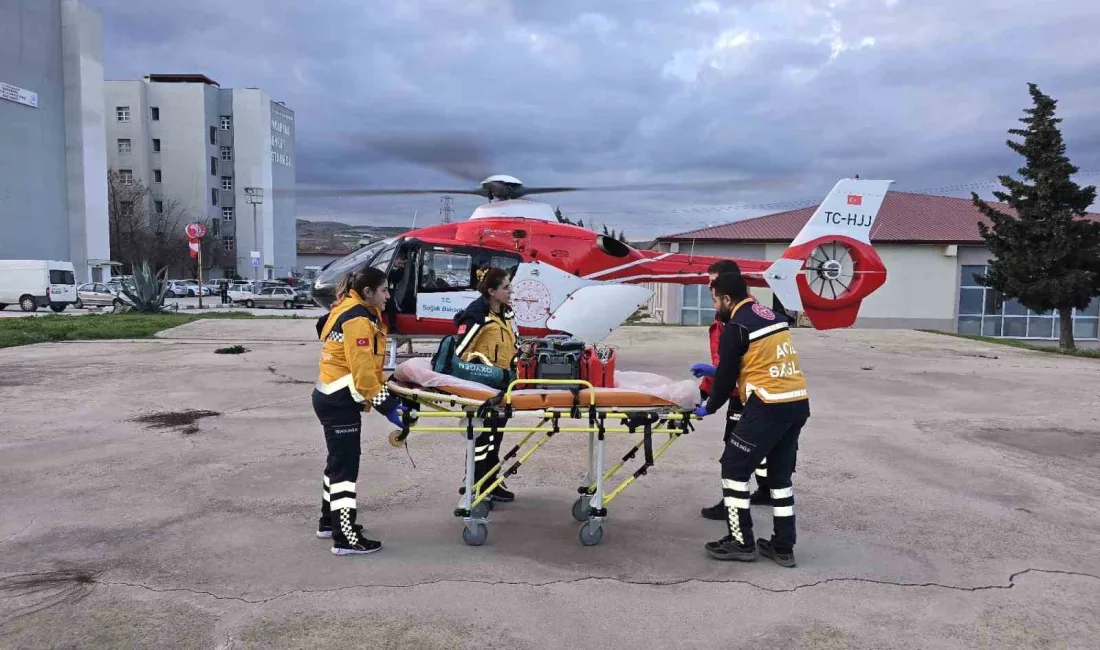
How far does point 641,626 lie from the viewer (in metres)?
3.38

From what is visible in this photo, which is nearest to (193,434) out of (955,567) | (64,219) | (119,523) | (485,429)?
(119,523)

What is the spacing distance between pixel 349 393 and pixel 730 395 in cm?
238

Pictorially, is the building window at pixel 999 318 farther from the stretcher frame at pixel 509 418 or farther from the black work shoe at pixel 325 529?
the black work shoe at pixel 325 529

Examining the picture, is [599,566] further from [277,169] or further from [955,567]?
[277,169]

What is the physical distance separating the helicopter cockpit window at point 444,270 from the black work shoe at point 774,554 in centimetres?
739

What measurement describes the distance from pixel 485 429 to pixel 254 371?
9004mm

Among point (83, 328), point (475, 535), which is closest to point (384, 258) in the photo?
point (475, 535)

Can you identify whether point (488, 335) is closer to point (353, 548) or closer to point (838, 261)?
point (353, 548)

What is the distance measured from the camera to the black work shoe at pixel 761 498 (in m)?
5.32

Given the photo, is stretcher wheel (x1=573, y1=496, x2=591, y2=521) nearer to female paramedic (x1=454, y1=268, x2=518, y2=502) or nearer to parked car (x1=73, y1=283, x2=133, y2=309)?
female paramedic (x1=454, y1=268, x2=518, y2=502)

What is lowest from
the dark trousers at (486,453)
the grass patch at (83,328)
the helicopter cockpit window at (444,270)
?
the grass patch at (83,328)

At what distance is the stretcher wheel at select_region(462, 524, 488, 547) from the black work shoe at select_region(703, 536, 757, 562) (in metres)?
1.45

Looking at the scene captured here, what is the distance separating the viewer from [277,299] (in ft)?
128

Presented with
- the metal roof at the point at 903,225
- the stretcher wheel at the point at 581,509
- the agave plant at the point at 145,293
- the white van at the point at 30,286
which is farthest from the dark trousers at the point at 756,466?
the white van at the point at 30,286
